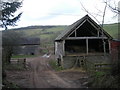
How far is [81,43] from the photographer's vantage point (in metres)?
29.7

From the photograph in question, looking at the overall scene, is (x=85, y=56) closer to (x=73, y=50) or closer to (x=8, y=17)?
(x=73, y=50)

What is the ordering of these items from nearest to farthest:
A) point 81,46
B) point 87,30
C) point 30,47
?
point 87,30 < point 81,46 < point 30,47

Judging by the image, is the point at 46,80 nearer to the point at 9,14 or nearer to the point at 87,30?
the point at 9,14

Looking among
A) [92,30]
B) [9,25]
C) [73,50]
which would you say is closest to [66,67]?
[73,50]

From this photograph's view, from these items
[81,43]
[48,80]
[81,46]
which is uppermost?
[81,43]

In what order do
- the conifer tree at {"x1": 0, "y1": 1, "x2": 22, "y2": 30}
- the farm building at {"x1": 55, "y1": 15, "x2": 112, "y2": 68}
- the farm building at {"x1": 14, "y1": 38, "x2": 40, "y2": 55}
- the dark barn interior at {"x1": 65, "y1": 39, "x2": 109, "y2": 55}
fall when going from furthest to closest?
1. the farm building at {"x1": 14, "y1": 38, "x2": 40, "y2": 55}
2. the dark barn interior at {"x1": 65, "y1": 39, "x2": 109, "y2": 55}
3. the farm building at {"x1": 55, "y1": 15, "x2": 112, "y2": 68}
4. the conifer tree at {"x1": 0, "y1": 1, "x2": 22, "y2": 30}

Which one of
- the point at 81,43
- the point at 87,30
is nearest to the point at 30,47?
the point at 81,43

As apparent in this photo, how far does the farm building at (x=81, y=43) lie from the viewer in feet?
83.3

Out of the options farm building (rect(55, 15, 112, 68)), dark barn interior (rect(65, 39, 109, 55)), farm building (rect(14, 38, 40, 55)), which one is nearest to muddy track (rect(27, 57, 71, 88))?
farm building (rect(55, 15, 112, 68))

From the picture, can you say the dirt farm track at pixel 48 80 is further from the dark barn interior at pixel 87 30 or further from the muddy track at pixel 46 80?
the dark barn interior at pixel 87 30

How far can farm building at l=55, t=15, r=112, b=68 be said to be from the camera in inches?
1000

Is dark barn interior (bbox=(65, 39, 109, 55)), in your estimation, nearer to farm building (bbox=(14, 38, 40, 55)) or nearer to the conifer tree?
the conifer tree

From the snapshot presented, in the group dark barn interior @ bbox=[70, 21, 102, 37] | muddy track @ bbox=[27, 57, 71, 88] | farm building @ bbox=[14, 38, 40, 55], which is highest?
dark barn interior @ bbox=[70, 21, 102, 37]

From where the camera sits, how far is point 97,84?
1224 centimetres
